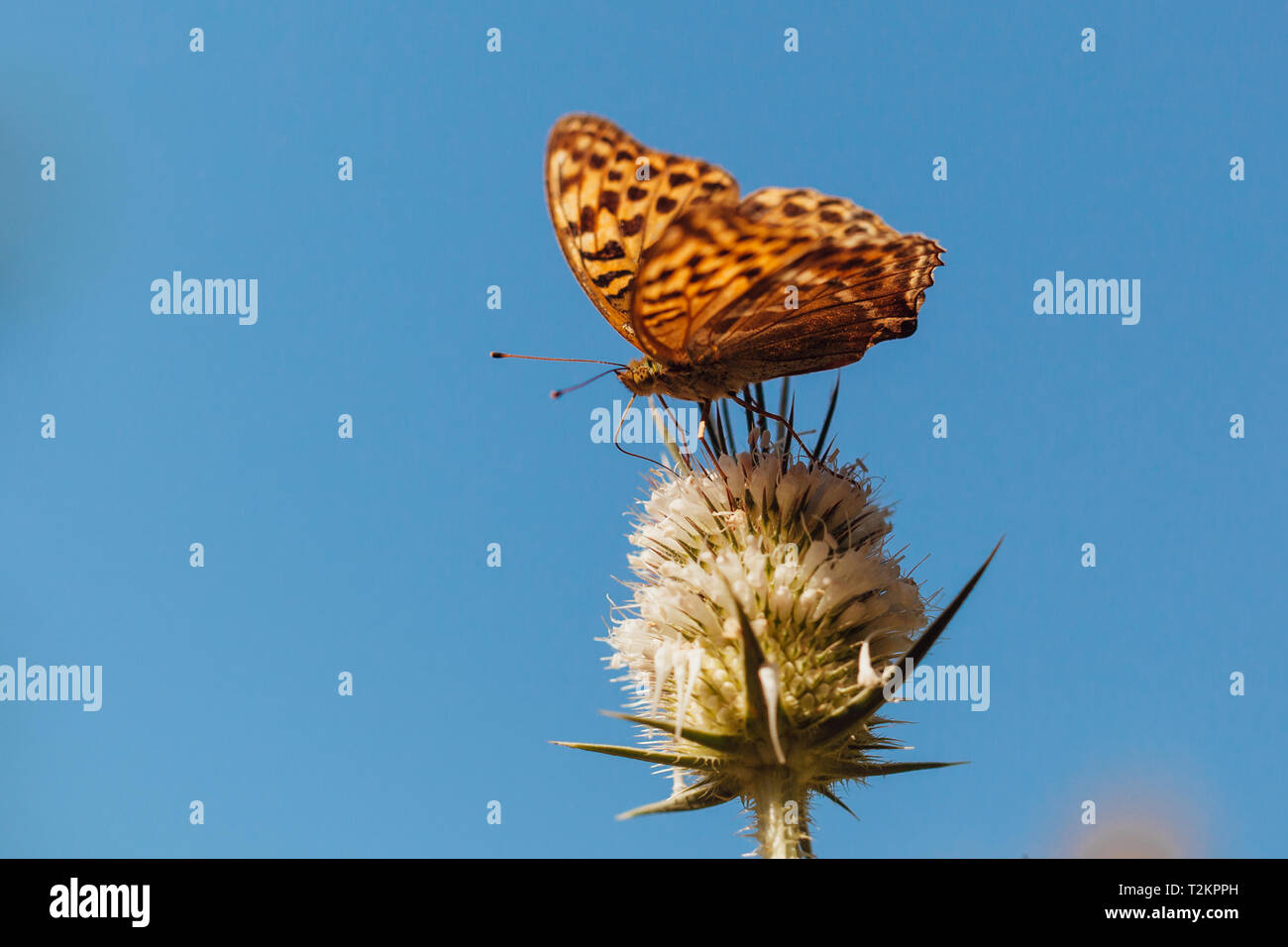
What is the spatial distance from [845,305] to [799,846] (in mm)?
2631

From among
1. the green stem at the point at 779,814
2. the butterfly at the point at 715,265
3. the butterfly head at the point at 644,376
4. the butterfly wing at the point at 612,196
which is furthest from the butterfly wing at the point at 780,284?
the green stem at the point at 779,814

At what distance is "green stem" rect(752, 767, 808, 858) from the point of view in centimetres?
416

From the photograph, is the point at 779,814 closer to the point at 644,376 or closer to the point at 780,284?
the point at 644,376

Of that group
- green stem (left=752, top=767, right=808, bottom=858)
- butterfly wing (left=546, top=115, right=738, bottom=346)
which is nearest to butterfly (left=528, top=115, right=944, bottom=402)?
butterfly wing (left=546, top=115, right=738, bottom=346)

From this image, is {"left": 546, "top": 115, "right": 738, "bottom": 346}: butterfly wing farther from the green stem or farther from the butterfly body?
the green stem

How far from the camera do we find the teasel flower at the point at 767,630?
14.0 ft

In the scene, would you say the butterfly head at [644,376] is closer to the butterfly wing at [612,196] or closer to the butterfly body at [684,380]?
the butterfly body at [684,380]

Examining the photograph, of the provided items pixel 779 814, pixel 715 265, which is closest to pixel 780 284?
pixel 715 265

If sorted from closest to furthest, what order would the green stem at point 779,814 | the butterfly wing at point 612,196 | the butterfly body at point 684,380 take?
the green stem at point 779,814, the butterfly body at point 684,380, the butterfly wing at point 612,196

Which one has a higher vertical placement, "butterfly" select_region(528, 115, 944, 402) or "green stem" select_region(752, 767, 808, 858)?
"butterfly" select_region(528, 115, 944, 402)

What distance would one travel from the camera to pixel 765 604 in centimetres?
486

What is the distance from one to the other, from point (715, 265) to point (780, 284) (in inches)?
14.7

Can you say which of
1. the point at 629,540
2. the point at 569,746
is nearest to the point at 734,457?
the point at 629,540
